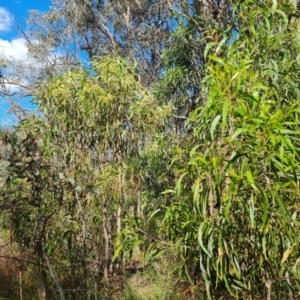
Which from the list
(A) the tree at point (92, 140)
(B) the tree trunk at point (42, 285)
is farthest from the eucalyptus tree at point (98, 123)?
(B) the tree trunk at point (42, 285)

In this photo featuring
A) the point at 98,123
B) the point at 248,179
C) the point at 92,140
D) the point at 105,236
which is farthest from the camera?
the point at 105,236

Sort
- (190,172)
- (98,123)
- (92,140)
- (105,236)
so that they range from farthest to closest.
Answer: (105,236) → (92,140) → (98,123) → (190,172)

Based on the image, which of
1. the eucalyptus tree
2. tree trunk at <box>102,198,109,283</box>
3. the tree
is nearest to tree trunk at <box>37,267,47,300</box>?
the tree

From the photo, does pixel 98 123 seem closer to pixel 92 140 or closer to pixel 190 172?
pixel 92 140

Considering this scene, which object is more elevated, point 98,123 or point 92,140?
point 98,123

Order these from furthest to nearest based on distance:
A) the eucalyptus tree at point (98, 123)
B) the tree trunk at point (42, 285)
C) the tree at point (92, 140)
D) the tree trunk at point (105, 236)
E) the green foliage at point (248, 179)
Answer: the tree trunk at point (105, 236), the eucalyptus tree at point (98, 123), the tree at point (92, 140), the tree trunk at point (42, 285), the green foliage at point (248, 179)

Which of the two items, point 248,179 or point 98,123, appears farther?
point 98,123

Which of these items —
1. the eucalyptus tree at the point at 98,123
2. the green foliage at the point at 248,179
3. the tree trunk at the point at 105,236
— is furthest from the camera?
the tree trunk at the point at 105,236

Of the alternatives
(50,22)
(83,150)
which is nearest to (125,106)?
(83,150)

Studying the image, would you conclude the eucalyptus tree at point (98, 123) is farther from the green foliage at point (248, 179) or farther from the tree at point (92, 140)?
the green foliage at point (248, 179)

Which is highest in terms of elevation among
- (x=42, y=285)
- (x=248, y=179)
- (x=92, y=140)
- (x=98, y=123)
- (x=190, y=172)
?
(x=98, y=123)

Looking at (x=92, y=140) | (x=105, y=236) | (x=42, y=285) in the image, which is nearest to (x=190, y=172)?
(x=42, y=285)

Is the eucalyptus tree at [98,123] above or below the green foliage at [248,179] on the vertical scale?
above

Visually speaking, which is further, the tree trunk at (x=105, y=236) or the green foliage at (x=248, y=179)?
the tree trunk at (x=105, y=236)
